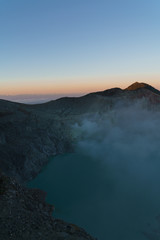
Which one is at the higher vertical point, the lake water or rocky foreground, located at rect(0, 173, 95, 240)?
rocky foreground, located at rect(0, 173, 95, 240)

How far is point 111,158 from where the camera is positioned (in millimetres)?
92688

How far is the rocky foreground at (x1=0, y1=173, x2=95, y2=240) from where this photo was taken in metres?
16.6

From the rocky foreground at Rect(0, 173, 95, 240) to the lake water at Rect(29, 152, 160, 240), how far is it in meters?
22.2

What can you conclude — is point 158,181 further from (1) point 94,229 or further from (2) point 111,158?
(1) point 94,229

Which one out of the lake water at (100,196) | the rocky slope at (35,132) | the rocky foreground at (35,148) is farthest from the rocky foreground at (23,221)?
the rocky slope at (35,132)

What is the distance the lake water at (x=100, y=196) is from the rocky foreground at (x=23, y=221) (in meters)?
22.2

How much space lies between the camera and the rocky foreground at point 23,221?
54.4ft

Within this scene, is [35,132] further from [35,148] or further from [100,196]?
[100,196]

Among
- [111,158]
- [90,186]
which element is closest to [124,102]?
[111,158]

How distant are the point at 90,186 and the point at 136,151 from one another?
56.9 meters

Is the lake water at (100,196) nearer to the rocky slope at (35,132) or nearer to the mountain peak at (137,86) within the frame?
the rocky slope at (35,132)

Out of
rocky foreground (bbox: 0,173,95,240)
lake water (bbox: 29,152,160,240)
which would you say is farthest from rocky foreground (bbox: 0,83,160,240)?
lake water (bbox: 29,152,160,240)

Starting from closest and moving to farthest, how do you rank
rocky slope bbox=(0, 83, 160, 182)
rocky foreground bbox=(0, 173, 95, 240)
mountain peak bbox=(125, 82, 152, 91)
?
rocky foreground bbox=(0, 173, 95, 240), rocky slope bbox=(0, 83, 160, 182), mountain peak bbox=(125, 82, 152, 91)

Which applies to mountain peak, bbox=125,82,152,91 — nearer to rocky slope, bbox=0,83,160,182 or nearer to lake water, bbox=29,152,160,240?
rocky slope, bbox=0,83,160,182
